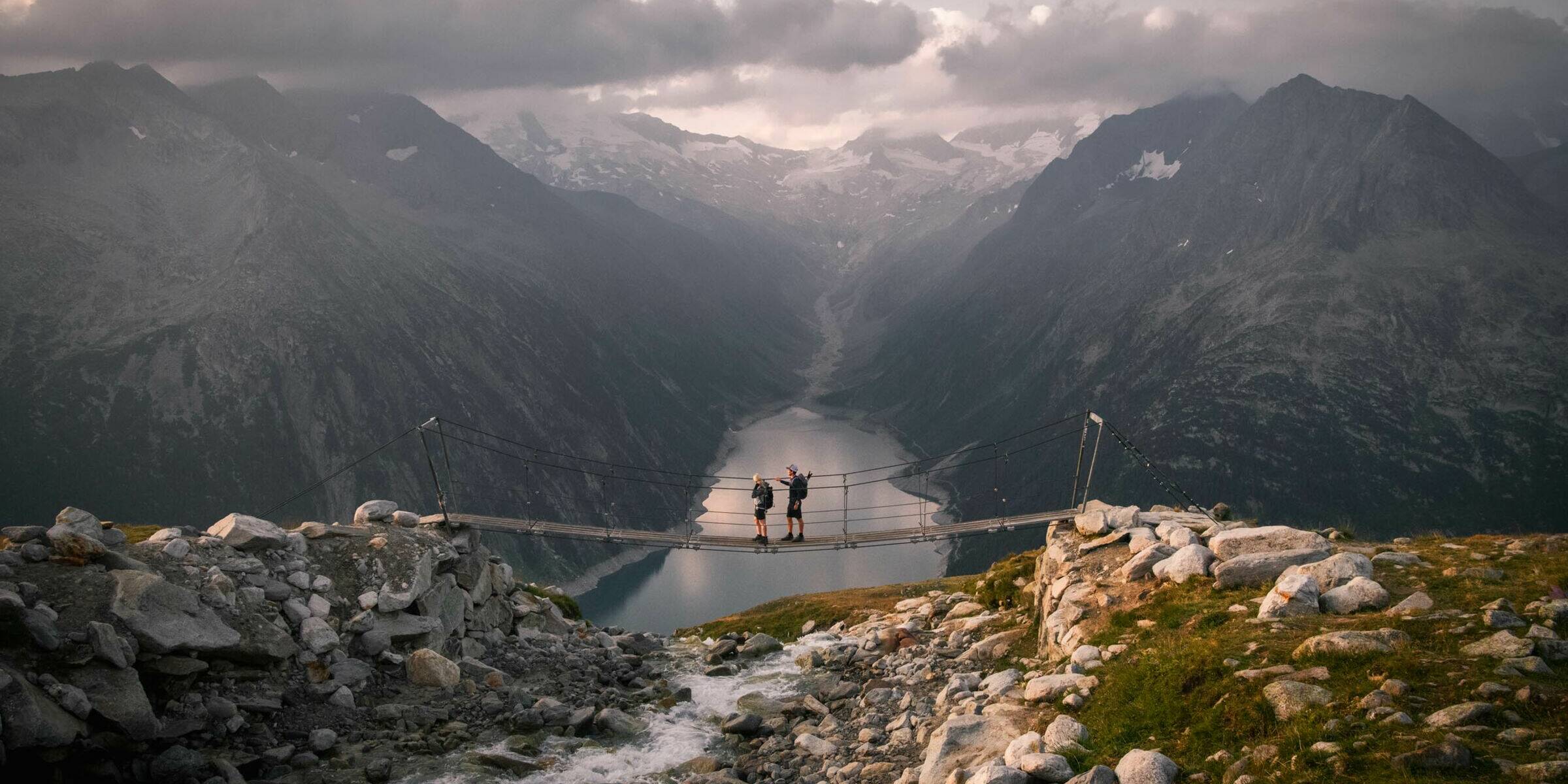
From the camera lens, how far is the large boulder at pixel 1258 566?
20.4 m

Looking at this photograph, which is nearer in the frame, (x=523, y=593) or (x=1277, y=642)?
(x=1277, y=642)

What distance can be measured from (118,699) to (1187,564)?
23.4 m

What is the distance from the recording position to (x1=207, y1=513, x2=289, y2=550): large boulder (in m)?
25.5

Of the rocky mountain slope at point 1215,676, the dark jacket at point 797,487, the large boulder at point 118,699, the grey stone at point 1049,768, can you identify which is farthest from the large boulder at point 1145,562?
the large boulder at point 118,699

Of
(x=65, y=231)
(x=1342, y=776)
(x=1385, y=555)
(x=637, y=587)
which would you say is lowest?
(x=637, y=587)

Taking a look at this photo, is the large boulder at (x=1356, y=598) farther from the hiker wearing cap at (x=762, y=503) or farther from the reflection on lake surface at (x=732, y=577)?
the reflection on lake surface at (x=732, y=577)

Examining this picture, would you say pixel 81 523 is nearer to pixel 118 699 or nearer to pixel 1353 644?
pixel 118 699

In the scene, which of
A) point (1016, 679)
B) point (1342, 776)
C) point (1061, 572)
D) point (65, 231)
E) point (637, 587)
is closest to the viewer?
point (1342, 776)

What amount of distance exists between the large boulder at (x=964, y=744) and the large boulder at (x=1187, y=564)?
629 centimetres

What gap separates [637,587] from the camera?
484 feet

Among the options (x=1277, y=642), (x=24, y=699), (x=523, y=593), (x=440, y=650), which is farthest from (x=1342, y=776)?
(x=523, y=593)

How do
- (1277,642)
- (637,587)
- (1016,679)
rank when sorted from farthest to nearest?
(637,587), (1016,679), (1277,642)

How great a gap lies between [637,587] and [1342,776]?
141 meters

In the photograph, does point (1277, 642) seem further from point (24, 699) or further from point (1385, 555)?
point (24, 699)
